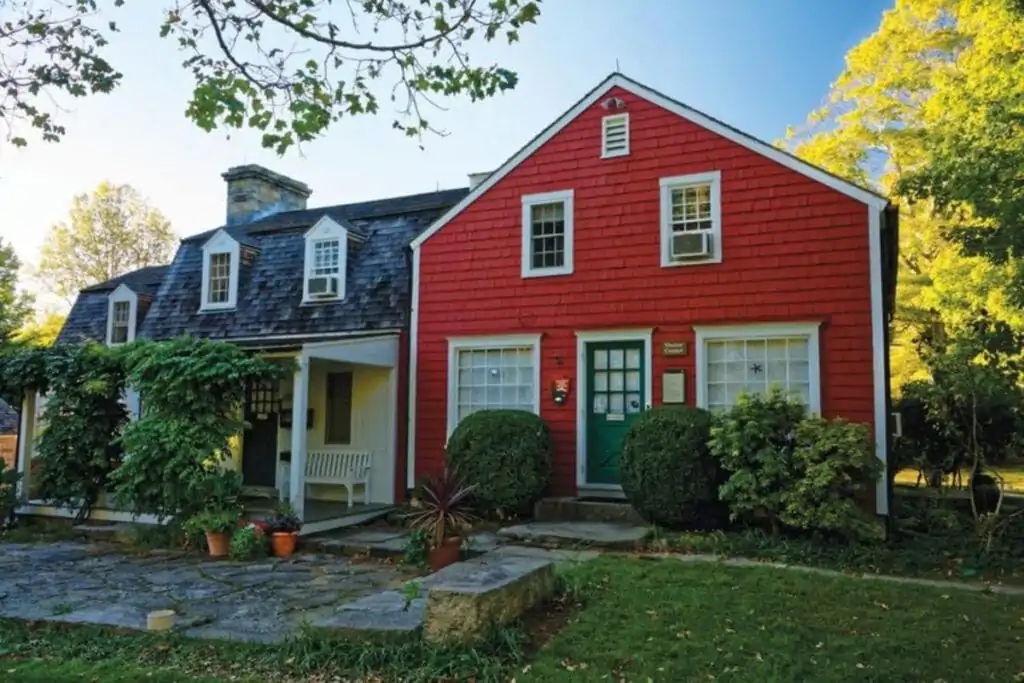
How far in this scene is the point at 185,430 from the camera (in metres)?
9.30

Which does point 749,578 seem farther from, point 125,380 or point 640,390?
point 125,380

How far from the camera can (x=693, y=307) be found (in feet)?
32.5

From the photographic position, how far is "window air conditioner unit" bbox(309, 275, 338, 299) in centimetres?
1253

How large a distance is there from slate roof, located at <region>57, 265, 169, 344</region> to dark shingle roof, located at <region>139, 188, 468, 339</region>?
0.96 meters

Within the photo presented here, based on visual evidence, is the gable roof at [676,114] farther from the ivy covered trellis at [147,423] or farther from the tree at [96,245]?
the tree at [96,245]

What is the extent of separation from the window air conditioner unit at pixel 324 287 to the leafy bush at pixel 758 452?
698 cm

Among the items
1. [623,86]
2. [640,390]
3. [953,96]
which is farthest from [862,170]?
[640,390]

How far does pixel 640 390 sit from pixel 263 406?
6669 mm

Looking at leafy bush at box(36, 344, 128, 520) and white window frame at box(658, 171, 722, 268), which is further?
leafy bush at box(36, 344, 128, 520)

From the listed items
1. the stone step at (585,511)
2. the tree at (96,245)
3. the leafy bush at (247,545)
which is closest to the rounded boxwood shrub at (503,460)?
the stone step at (585,511)

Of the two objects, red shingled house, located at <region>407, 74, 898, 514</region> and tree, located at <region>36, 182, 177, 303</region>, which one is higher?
tree, located at <region>36, 182, 177, 303</region>

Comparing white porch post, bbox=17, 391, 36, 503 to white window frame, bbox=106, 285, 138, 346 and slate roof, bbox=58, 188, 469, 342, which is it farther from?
white window frame, bbox=106, 285, 138, 346

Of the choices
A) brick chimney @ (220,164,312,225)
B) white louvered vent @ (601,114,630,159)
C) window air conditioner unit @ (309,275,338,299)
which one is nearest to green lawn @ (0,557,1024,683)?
white louvered vent @ (601,114,630,159)

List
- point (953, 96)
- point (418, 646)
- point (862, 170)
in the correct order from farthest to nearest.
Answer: point (862, 170)
point (953, 96)
point (418, 646)
